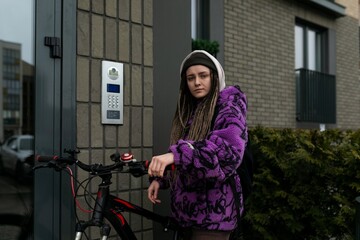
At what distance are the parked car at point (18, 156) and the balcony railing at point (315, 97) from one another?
6.32 meters

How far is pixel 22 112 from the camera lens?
2.69 meters

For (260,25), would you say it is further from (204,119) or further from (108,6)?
(204,119)

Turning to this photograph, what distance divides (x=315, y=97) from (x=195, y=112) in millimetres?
6732

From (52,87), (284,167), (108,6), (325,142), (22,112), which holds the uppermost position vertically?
(108,6)

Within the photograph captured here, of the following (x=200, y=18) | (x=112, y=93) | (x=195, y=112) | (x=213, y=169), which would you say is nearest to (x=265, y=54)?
(x=200, y=18)

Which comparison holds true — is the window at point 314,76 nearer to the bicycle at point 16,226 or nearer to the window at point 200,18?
the window at point 200,18

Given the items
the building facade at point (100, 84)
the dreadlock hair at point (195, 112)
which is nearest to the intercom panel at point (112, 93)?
the building facade at point (100, 84)

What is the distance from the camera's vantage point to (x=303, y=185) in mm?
3525

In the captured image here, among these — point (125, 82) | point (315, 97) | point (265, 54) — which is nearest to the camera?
point (125, 82)

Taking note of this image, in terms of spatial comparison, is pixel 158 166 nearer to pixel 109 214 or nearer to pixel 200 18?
pixel 109 214

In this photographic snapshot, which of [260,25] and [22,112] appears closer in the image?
[22,112]

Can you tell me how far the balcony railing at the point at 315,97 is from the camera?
824 centimetres

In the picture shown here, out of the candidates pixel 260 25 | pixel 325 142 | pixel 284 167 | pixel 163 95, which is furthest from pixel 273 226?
pixel 260 25

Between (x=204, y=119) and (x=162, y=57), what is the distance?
1.28 metres
